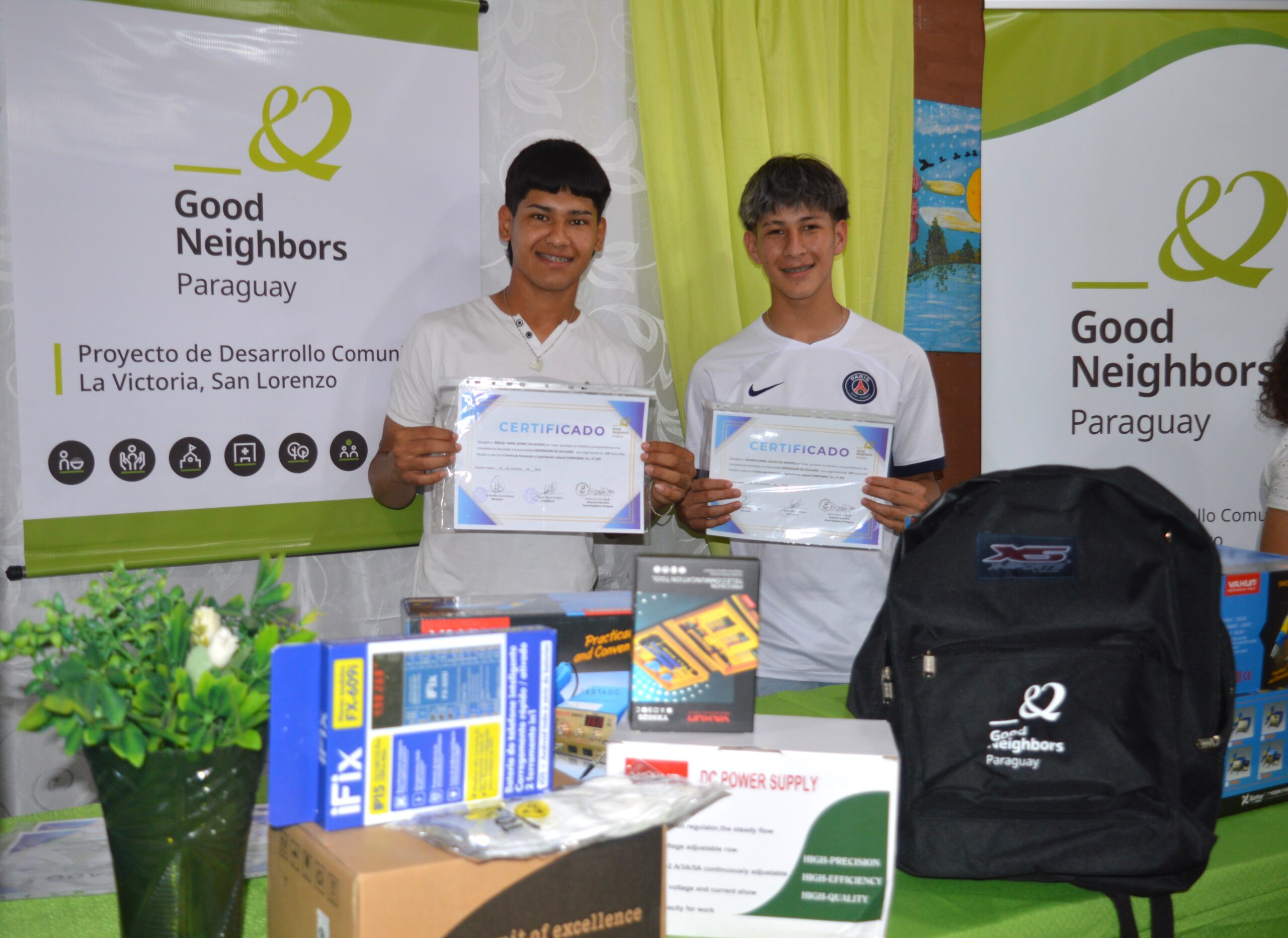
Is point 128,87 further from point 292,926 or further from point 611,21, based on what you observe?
point 292,926

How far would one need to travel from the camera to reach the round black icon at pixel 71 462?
2500 mm

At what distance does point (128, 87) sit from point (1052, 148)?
2732mm

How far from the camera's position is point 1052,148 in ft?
10.6

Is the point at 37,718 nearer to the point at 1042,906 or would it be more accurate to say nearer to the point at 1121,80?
the point at 1042,906

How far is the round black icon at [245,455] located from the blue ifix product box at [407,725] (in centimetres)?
186

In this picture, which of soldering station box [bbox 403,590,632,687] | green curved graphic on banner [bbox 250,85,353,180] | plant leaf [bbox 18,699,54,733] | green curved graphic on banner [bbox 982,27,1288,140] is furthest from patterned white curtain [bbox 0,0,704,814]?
plant leaf [bbox 18,699,54,733]

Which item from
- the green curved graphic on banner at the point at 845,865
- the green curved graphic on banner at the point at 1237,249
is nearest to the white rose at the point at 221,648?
the green curved graphic on banner at the point at 845,865

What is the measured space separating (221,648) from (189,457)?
1.87 meters

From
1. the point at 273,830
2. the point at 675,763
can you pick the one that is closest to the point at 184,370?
the point at 273,830

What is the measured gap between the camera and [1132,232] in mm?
3271

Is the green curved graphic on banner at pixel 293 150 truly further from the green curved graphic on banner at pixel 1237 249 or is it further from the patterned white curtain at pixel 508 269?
the green curved graphic on banner at pixel 1237 249

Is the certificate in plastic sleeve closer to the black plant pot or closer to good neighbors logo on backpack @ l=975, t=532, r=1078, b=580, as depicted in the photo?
good neighbors logo on backpack @ l=975, t=532, r=1078, b=580

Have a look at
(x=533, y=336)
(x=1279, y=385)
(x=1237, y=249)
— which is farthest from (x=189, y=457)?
(x=1237, y=249)

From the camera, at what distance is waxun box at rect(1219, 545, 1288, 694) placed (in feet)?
4.91
